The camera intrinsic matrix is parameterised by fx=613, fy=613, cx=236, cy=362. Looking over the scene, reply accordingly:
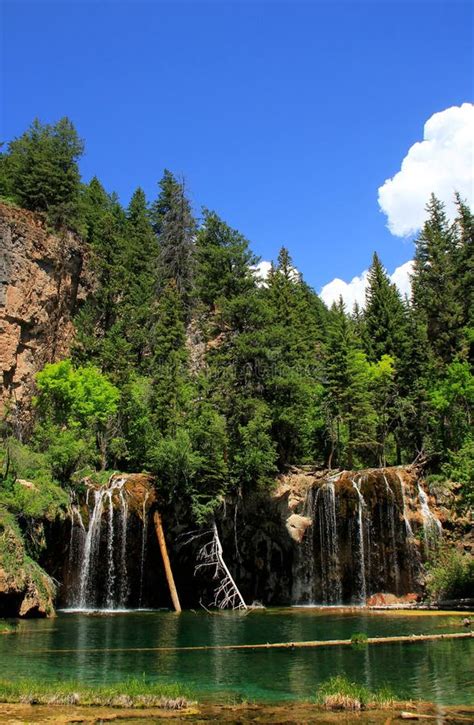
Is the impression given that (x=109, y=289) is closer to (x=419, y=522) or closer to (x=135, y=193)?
(x=135, y=193)

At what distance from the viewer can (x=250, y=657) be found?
1520 centimetres

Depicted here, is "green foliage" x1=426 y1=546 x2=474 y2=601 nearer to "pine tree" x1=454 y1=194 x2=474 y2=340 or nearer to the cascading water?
the cascading water

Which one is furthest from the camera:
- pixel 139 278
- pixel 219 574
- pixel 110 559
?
pixel 139 278

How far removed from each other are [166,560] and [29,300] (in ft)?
70.5

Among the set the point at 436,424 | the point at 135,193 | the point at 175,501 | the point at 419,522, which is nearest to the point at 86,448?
the point at 175,501

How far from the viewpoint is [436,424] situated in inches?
1556

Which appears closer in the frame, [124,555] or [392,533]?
[392,533]

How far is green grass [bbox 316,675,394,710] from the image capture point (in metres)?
9.80

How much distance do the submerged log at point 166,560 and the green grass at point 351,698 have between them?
21.1 meters

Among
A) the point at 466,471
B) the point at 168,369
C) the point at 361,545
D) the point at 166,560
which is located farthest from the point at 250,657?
the point at 168,369

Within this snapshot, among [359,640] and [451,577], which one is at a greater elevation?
[451,577]

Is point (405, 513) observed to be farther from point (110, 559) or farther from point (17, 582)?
point (17, 582)

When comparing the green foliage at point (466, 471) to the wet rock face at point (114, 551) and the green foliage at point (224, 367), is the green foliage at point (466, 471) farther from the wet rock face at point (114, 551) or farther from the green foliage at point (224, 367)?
the wet rock face at point (114, 551)

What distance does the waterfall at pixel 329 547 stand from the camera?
30.9 meters
